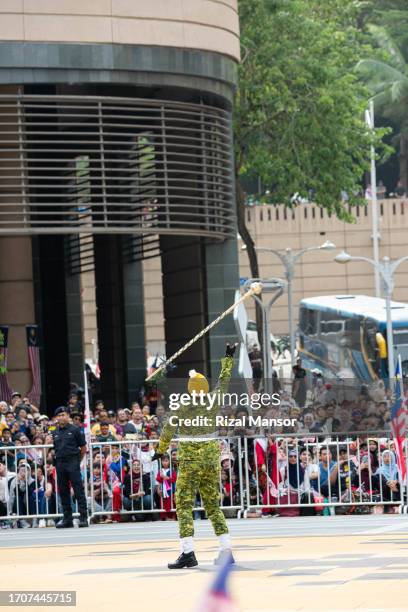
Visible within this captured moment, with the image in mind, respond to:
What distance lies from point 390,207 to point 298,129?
28580 mm

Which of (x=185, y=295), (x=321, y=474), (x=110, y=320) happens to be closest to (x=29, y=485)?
(x=321, y=474)

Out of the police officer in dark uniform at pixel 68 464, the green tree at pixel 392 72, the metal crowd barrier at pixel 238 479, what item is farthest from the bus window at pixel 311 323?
the police officer in dark uniform at pixel 68 464

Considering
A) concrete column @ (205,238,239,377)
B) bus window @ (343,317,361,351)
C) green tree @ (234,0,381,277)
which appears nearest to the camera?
concrete column @ (205,238,239,377)

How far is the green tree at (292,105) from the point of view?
141ft

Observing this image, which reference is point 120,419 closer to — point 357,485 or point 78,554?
point 357,485

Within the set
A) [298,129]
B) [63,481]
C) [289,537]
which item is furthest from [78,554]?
[298,129]

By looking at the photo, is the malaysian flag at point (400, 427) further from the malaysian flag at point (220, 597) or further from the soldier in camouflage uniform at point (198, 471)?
the malaysian flag at point (220, 597)

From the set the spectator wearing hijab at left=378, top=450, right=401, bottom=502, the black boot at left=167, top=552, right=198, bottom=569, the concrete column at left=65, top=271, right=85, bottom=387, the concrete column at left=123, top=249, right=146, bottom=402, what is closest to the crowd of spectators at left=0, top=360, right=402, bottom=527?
the spectator wearing hijab at left=378, top=450, right=401, bottom=502

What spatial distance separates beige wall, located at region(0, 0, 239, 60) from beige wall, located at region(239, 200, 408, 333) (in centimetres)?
3982

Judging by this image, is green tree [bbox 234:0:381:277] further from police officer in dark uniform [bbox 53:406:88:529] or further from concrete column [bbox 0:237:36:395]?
police officer in dark uniform [bbox 53:406:88:529]

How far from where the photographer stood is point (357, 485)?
2062cm

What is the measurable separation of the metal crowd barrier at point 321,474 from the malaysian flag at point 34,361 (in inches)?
577

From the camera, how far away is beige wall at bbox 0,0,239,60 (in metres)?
29.0

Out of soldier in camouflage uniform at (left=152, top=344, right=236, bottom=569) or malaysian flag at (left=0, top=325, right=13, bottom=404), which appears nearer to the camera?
soldier in camouflage uniform at (left=152, top=344, right=236, bottom=569)
